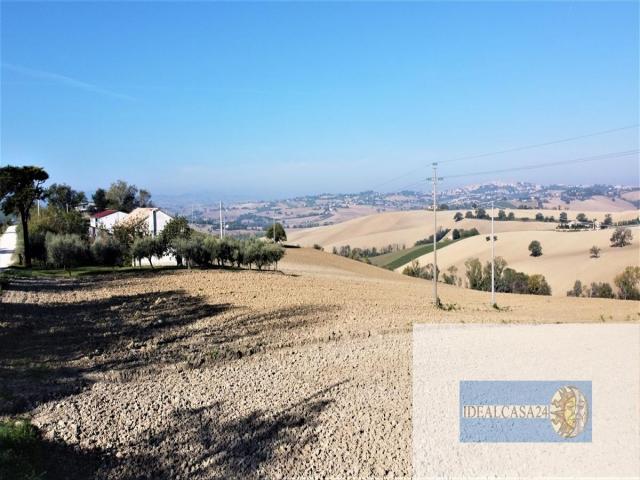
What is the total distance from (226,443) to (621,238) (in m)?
72.1

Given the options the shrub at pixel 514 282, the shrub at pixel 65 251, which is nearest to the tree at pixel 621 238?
the shrub at pixel 514 282

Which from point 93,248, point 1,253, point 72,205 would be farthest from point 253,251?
point 72,205

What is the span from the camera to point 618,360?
10.8m

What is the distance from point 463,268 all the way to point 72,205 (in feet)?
216

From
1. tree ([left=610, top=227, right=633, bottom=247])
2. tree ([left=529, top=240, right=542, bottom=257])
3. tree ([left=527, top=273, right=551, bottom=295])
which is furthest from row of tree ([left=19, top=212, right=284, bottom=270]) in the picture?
tree ([left=610, top=227, right=633, bottom=247])

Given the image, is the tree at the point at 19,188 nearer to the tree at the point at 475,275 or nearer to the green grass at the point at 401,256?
the tree at the point at 475,275

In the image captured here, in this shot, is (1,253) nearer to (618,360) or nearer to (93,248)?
(93,248)

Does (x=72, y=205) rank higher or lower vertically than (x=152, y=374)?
higher

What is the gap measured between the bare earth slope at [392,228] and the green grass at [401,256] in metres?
9.03

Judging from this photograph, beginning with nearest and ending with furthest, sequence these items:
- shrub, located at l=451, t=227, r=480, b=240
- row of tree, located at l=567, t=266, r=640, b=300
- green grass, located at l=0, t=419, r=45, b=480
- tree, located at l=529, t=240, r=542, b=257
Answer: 1. green grass, located at l=0, t=419, r=45, b=480
2. row of tree, located at l=567, t=266, r=640, b=300
3. tree, located at l=529, t=240, r=542, b=257
4. shrub, located at l=451, t=227, r=480, b=240

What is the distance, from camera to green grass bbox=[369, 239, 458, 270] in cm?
8763

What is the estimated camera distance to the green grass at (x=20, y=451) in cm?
810

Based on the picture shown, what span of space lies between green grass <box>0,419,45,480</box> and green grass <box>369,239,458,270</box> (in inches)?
3004

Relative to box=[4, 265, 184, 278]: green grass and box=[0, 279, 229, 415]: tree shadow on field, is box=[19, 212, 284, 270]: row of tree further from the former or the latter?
box=[0, 279, 229, 415]: tree shadow on field
